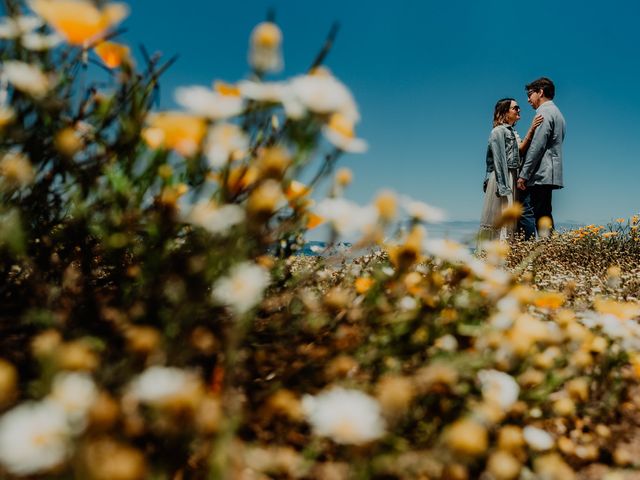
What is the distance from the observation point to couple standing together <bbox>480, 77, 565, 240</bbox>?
17.5ft

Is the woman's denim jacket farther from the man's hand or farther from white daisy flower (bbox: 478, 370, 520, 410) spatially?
white daisy flower (bbox: 478, 370, 520, 410)

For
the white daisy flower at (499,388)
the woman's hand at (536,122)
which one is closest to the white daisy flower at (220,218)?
the white daisy flower at (499,388)

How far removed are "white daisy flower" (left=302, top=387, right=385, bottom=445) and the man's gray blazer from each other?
205 inches

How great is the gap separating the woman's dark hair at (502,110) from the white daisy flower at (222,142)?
515cm

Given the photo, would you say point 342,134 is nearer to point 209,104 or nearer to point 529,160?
point 209,104

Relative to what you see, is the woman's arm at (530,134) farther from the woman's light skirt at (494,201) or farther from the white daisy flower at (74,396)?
the white daisy flower at (74,396)

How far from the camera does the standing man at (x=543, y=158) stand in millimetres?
5387

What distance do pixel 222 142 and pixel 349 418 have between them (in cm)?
61

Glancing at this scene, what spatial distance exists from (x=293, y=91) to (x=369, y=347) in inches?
26.9

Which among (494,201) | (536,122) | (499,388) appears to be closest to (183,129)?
(499,388)

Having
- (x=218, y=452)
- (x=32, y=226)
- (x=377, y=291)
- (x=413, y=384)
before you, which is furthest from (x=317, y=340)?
(x=32, y=226)

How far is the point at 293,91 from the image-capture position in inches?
39.9

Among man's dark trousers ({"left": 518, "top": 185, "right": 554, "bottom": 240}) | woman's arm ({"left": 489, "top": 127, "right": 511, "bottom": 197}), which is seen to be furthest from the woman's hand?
man's dark trousers ({"left": 518, "top": 185, "right": 554, "bottom": 240})

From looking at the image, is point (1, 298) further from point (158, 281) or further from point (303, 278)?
point (303, 278)
